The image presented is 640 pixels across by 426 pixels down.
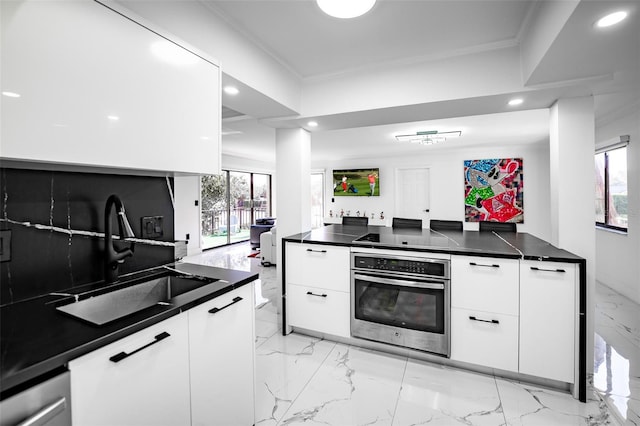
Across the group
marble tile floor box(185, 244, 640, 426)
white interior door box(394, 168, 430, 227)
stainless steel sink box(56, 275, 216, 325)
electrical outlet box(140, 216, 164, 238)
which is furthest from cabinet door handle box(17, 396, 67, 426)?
white interior door box(394, 168, 430, 227)

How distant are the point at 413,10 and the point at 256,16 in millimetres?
1024

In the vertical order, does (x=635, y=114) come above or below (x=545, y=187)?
above

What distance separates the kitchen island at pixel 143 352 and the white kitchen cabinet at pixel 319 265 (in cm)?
108

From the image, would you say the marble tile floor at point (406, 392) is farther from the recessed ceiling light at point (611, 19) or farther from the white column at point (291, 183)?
the recessed ceiling light at point (611, 19)

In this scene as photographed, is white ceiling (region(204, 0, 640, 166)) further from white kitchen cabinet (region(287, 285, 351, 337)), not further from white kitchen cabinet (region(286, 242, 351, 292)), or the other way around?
white kitchen cabinet (region(287, 285, 351, 337))

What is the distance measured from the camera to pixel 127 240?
62.9 inches

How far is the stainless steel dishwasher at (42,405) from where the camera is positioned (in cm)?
70

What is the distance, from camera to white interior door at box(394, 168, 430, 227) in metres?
7.42

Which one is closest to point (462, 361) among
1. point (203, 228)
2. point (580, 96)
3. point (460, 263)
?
point (460, 263)

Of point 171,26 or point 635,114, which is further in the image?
point 635,114

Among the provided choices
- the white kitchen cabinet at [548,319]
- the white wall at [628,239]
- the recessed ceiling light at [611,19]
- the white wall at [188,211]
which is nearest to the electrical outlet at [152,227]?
the white kitchen cabinet at [548,319]

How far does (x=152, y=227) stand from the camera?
68.8 inches

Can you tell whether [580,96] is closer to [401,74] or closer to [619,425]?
[401,74]

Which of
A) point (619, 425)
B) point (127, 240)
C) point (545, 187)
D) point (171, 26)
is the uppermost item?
point (171, 26)
